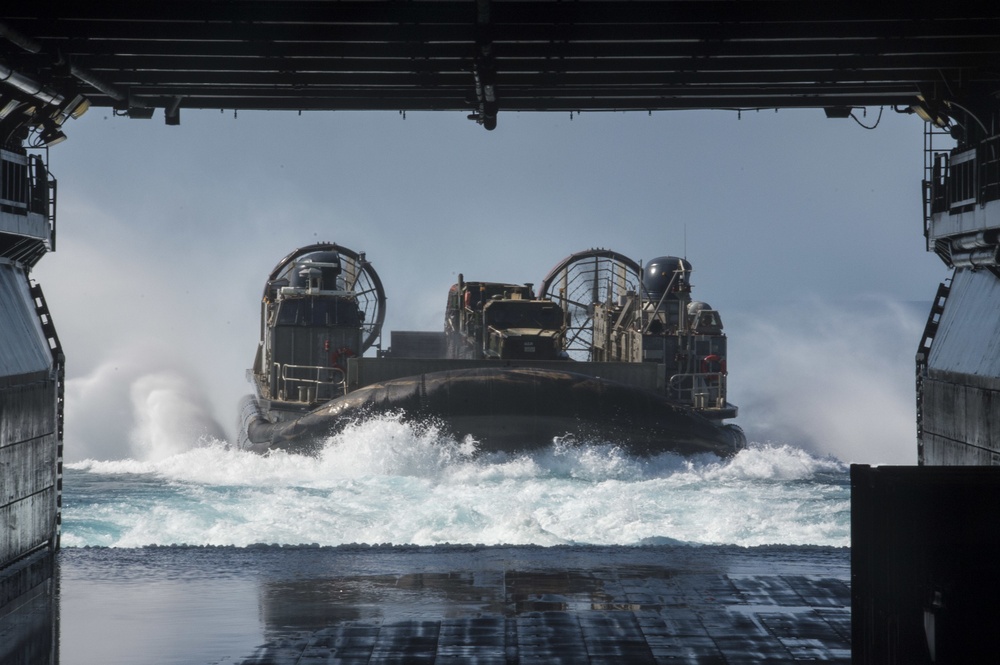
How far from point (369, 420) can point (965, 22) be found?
1307 cm

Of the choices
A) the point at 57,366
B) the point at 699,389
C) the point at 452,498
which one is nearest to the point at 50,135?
the point at 57,366

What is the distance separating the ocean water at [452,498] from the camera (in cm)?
1451

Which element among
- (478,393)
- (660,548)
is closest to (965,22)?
(660,548)

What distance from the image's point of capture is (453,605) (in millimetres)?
7910

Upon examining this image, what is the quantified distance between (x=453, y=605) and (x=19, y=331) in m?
4.66

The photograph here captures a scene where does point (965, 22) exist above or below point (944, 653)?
above

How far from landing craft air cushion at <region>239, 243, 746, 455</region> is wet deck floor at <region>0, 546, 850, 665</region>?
33.5 feet

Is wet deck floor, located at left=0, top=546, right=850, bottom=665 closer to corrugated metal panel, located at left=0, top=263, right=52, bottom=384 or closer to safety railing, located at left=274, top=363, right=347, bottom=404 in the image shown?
corrugated metal panel, located at left=0, top=263, right=52, bottom=384

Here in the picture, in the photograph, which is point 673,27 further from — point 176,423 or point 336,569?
point 176,423

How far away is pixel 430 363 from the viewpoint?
898 inches

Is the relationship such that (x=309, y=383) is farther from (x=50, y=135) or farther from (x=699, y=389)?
(x=50, y=135)

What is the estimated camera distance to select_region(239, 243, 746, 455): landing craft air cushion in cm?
2064

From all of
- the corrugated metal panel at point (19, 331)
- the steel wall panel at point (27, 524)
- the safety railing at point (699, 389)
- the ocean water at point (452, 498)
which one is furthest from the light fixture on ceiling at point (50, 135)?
the safety railing at point (699, 389)

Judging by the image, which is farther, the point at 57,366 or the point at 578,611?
the point at 57,366
